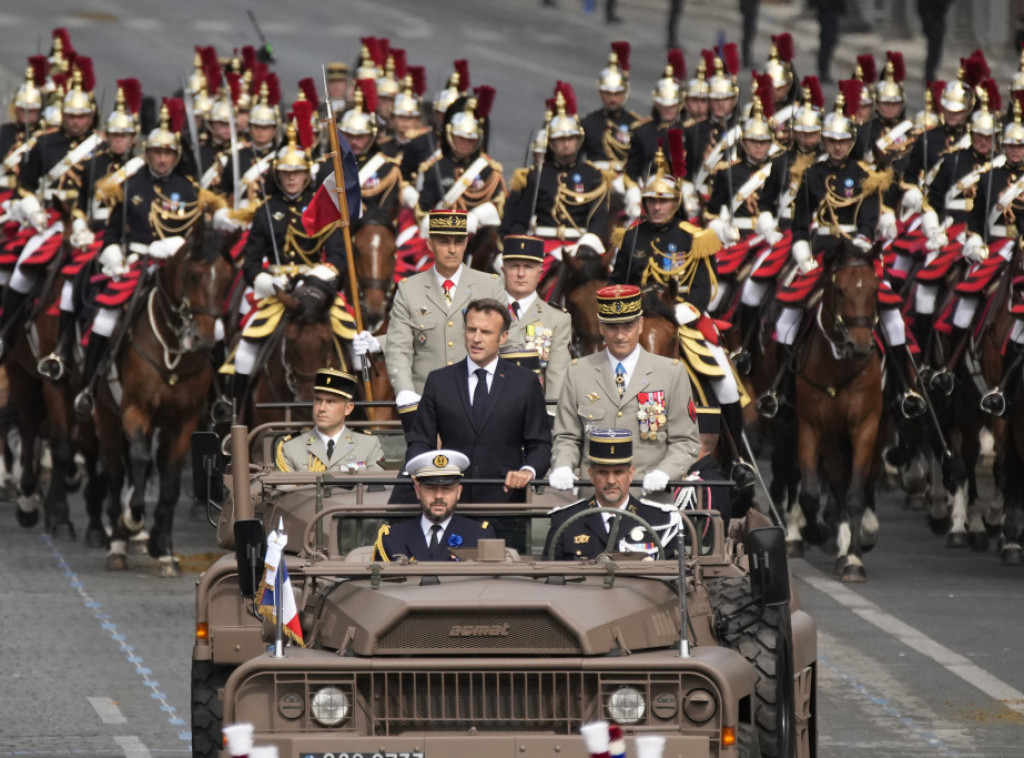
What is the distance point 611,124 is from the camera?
3025 centimetres

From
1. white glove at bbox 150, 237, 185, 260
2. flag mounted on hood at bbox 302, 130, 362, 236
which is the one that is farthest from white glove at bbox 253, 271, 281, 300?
flag mounted on hood at bbox 302, 130, 362, 236

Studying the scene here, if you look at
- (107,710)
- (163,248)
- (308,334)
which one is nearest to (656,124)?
(163,248)

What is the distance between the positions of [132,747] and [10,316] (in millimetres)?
11707

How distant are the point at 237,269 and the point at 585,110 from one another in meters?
26.6

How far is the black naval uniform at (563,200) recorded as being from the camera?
23.8 metres

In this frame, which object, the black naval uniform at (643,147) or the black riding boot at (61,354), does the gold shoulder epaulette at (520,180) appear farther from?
the black riding boot at (61,354)

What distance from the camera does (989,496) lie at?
25547mm

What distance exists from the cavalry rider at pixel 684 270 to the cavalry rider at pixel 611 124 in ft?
35.5

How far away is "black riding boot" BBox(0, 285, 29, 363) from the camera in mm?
24672

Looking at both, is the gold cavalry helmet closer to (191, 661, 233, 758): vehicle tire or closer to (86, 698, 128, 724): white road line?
(86, 698, 128, 724): white road line

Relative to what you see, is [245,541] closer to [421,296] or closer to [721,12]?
[421,296]

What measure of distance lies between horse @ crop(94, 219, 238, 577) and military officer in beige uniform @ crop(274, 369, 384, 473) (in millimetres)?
5283

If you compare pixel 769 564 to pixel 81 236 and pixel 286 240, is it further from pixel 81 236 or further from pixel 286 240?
pixel 81 236

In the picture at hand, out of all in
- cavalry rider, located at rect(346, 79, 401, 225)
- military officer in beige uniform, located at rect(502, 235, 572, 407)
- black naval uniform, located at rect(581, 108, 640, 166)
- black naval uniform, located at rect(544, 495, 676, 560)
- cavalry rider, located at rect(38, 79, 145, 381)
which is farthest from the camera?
black naval uniform, located at rect(581, 108, 640, 166)
